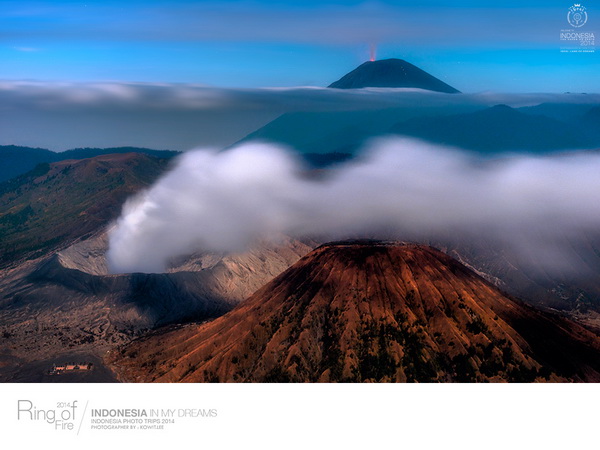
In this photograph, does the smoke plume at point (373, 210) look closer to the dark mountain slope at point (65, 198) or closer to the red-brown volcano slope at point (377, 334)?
the dark mountain slope at point (65, 198)

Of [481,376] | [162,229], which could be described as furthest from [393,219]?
[481,376]

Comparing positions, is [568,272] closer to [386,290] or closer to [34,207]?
[386,290]

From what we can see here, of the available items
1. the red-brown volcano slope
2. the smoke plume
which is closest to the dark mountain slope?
the smoke plume

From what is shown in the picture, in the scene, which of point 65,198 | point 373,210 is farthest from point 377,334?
point 65,198

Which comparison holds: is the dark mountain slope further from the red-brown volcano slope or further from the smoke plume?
the red-brown volcano slope

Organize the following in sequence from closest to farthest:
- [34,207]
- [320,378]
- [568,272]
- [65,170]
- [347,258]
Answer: [320,378], [347,258], [568,272], [34,207], [65,170]

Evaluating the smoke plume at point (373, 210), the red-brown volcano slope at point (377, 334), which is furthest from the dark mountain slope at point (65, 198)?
the red-brown volcano slope at point (377, 334)
